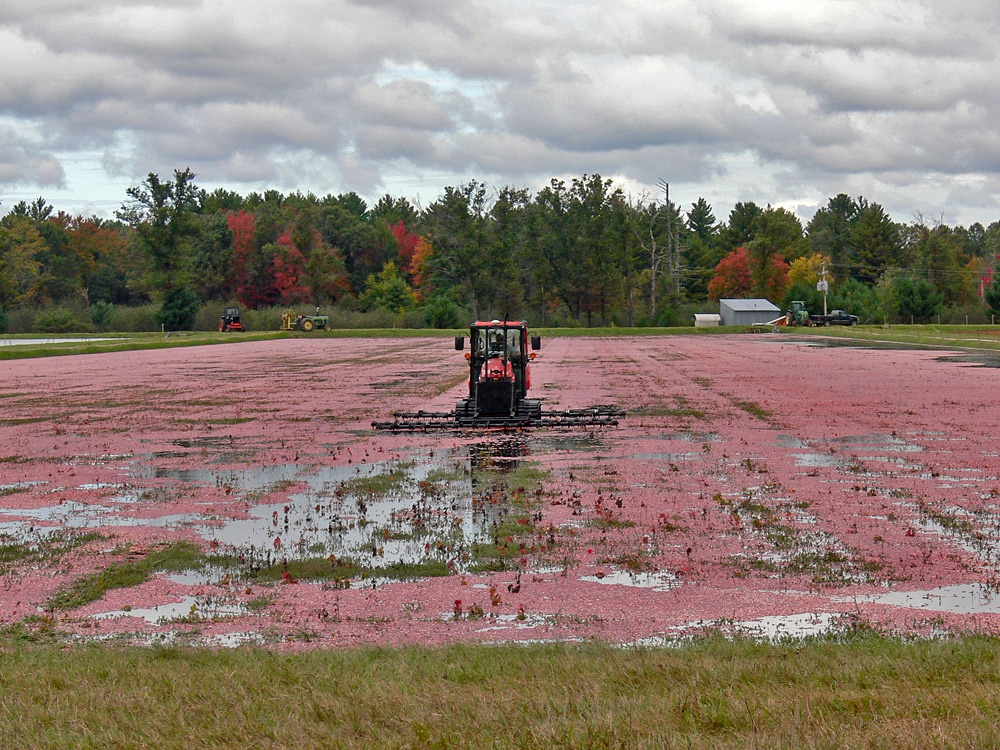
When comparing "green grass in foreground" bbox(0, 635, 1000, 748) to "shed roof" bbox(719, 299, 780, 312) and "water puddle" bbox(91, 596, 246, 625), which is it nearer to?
"water puddle" bbox(91, 596, 246, 625)

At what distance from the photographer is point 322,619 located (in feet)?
30.5

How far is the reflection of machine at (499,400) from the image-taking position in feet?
78.3

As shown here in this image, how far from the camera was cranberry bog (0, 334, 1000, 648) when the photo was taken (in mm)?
9359

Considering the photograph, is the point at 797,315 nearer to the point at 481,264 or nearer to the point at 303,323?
the point at 481,264

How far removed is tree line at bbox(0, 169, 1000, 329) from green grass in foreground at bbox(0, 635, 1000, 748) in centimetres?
10234

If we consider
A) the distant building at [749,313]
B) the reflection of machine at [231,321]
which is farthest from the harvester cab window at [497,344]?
the distant building at [749,313]

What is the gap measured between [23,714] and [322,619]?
3064mm

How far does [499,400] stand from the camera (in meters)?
24.7

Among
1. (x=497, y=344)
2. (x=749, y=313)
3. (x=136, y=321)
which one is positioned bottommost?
(x=136, y=321)

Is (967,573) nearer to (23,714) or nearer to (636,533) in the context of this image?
(636,533)

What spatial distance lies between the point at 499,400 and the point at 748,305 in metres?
97.5

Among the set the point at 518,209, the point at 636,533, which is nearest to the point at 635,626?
the point at 636,533

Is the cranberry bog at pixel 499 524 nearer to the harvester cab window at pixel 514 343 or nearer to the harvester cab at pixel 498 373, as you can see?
the harvester cab at pixel 498 373

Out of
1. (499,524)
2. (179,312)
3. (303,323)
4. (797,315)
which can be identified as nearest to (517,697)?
(499,524)
